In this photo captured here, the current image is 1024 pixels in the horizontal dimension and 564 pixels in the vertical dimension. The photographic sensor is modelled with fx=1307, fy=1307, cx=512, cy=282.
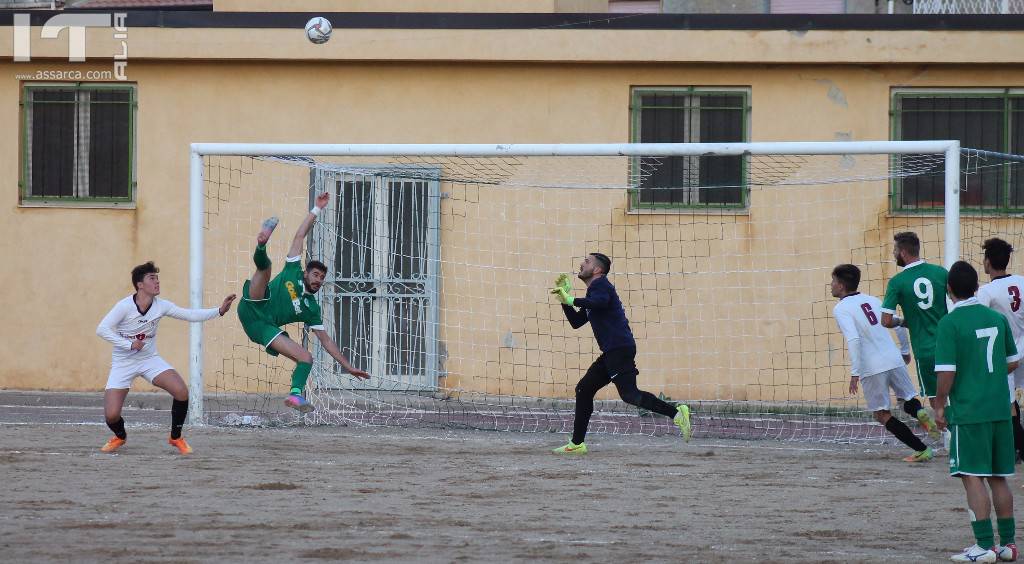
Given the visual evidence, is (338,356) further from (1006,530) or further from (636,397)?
(1006,530)

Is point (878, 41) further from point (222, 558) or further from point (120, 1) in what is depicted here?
point (120, 1)

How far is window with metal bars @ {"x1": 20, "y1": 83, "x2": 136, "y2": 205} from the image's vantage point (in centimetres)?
1614

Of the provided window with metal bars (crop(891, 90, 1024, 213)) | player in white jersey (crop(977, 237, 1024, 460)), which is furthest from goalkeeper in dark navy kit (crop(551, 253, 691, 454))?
window with metal bars (crop(891, 90, 1024, 213))

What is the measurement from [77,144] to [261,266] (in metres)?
5.66

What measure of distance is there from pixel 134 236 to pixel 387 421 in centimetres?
453

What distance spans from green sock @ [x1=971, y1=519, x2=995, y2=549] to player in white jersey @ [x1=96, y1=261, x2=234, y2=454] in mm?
6238

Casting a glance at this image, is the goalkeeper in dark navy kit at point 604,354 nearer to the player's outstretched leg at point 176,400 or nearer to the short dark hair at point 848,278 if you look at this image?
the short dark hair at point 848,278

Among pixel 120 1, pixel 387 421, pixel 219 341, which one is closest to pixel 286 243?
pixel 219 341

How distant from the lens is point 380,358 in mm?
15266

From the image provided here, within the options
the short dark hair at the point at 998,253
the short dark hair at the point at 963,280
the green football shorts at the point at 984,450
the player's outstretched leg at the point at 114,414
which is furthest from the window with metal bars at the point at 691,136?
the green football shorts at the point at 984,450

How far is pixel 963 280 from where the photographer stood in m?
6.96

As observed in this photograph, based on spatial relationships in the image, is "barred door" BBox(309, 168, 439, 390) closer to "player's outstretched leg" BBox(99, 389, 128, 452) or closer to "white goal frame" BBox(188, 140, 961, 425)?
"white goal frame" BBox(188, 140, 961, 425)

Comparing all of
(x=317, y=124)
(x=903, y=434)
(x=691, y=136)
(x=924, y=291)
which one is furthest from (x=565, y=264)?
(x=924, y=291)

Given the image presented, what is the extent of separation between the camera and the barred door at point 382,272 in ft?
50.3
